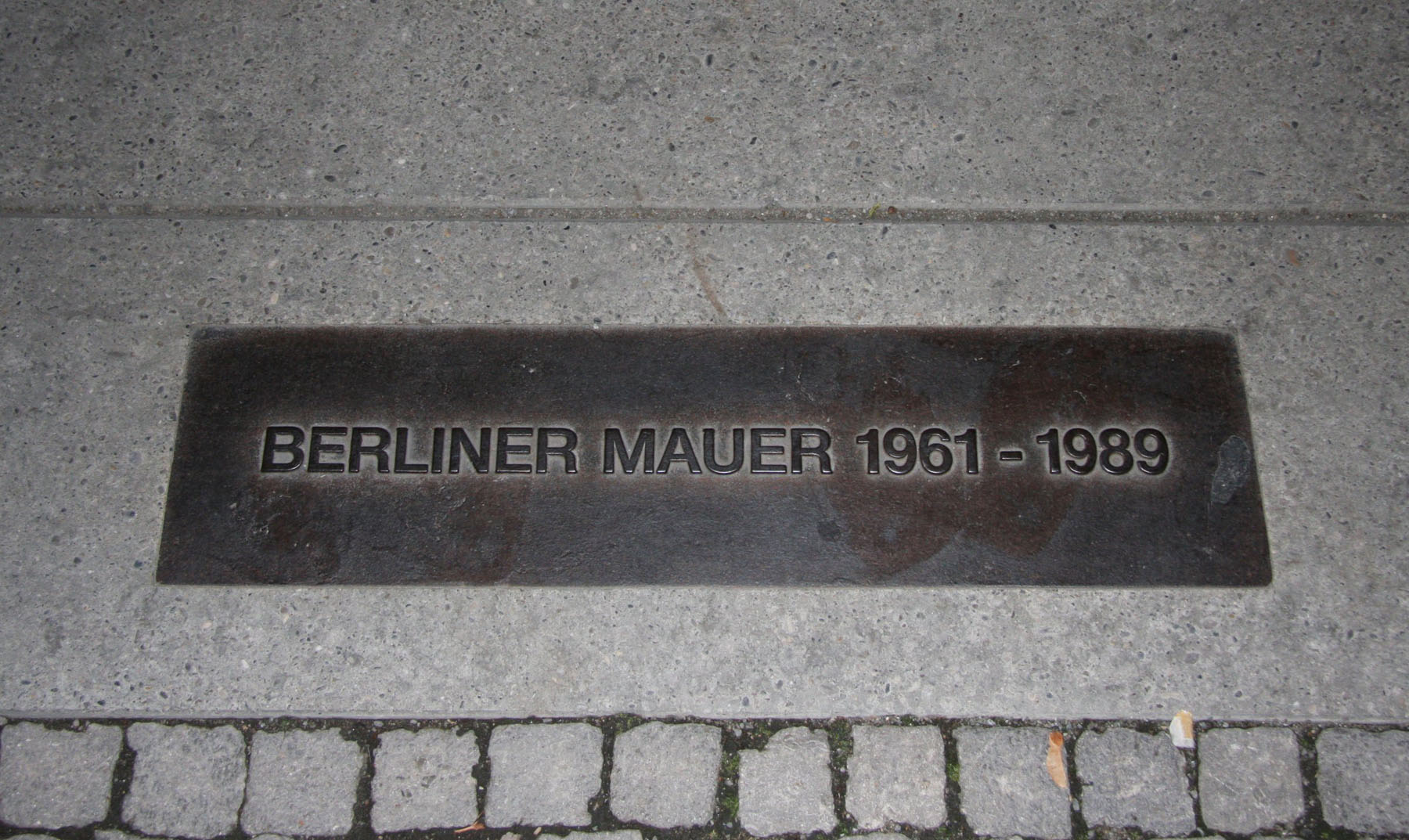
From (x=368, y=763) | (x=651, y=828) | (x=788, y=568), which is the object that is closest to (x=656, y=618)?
(x=788, y=568)

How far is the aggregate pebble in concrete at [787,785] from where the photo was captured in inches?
70.7

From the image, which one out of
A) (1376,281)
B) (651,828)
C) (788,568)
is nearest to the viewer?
(651,828)

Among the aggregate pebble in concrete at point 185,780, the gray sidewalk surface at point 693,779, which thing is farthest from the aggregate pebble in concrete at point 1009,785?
the aggregate pebble in concrete at point 185,780

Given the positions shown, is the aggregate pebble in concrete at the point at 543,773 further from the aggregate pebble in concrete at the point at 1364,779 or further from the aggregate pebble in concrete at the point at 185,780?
the aggregate pebble in concrete at the point at 1364,779

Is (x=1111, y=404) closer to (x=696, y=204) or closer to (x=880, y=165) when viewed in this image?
(x=880, y=165)

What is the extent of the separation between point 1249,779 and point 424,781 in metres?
1.91

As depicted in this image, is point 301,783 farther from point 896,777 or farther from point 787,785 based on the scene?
point 896,777

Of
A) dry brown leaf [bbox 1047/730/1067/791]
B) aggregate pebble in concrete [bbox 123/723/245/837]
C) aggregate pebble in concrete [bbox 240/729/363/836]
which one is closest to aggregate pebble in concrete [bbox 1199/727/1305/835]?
dry brown leaf [bbox 1047/730/1067/791]

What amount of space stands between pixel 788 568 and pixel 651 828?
671 mm

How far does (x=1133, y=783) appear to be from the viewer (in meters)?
1.82

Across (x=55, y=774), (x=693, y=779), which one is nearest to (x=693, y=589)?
(x=693, y=779)

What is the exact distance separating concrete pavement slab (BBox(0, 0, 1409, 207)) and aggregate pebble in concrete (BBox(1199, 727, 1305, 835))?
1380 mm

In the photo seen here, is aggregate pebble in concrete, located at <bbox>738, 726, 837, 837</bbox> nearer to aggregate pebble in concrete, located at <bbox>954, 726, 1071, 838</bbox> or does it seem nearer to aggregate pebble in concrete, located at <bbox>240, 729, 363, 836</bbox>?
aggregate pebble in concrete, located at <bbox>954, 726, 1071, 838</bbox>

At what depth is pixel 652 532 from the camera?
6.42 feet
